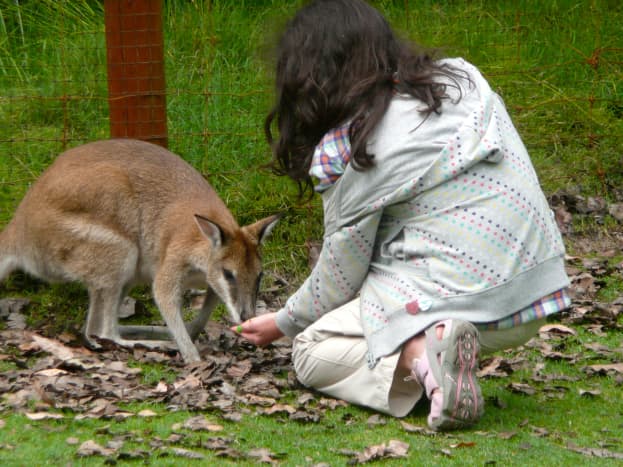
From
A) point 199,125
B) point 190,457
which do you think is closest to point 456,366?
point 190,457

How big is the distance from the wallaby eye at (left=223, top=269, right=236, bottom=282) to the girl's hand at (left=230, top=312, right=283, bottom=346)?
69cm

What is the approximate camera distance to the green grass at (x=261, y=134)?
3.40m

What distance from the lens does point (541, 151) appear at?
695cm

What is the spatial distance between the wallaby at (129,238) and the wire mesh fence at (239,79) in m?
0.47

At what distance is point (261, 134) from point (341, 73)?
2.76 metres

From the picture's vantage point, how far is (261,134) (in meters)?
6.40

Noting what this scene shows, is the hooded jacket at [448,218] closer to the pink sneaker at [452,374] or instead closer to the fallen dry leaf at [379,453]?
the pink sneaker at [452,374]

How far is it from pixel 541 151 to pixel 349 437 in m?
4.00

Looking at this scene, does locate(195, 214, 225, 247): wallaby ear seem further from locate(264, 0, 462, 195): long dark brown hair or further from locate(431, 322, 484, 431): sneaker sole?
locate(431, 322, 484, 431): sneaker sole

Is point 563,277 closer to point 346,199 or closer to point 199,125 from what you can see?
point 346,199

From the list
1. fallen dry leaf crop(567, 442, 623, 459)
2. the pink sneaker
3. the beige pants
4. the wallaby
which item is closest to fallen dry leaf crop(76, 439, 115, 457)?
the beige pants

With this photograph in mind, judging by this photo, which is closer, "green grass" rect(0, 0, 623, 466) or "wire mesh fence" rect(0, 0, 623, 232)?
"green grass" rect(0, 0, 623, 466)

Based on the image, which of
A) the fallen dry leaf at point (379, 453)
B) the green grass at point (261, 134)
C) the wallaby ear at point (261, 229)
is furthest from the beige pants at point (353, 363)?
the wallaby ear at point (261, 229)

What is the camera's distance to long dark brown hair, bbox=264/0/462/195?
11.8 feet
